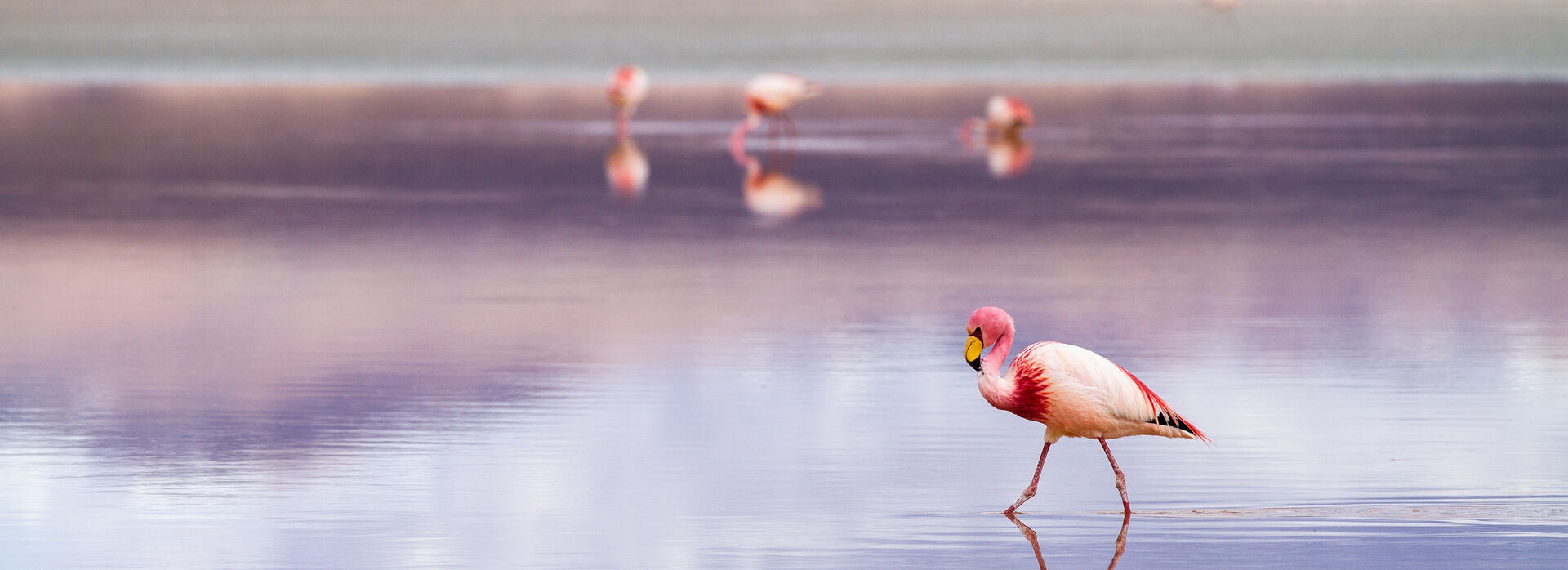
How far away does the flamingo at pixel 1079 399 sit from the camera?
6027 mm

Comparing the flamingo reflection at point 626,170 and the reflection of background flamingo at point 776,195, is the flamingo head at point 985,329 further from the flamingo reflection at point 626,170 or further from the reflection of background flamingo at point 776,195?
the flamingo reflection at point 626,170

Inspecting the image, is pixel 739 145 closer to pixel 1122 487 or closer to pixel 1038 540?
pixel 1122 487

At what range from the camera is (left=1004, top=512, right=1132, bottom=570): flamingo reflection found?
18.1 feet

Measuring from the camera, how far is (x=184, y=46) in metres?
51.6

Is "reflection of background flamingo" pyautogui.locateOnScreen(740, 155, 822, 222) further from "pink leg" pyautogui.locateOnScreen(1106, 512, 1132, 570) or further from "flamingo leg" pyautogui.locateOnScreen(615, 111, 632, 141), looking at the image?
"pink leg" pyautogui.locateOnScreen(1106, 512, 1132, 570)

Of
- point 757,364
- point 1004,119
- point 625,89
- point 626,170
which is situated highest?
point 625,89

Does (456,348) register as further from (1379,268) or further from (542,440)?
(1379,268)

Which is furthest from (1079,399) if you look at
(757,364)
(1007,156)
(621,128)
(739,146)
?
(621,128)

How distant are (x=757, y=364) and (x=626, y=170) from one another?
10.7m

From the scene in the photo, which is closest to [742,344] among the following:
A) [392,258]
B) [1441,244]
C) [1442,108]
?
[392,258]

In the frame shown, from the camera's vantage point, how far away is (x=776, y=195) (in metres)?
16.4

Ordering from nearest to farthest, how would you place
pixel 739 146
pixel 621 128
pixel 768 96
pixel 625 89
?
pixel 739 146 → pixel 768 96 → pixel 621 128 → pixel 625 89

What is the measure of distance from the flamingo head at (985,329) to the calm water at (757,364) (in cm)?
39

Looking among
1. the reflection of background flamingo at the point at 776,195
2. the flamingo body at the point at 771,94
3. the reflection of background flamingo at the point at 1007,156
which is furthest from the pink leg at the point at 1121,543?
the flamingo body at the point at 771,94
